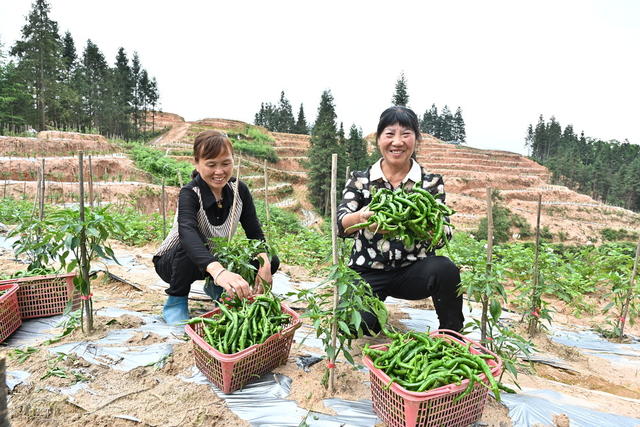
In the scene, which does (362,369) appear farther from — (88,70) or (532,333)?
(88,70)

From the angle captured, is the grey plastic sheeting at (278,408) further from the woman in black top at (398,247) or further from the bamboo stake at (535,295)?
the bamboo stake at (535,295)

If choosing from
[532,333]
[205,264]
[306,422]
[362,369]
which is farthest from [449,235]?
[532,333]

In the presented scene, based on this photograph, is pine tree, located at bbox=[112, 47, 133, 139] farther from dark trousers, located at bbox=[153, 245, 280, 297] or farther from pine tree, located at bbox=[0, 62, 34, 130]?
dark trousers, located at bbox=[153, 245, 280, 297]

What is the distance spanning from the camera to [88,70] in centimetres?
3744

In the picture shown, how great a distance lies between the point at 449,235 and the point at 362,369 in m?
1.08

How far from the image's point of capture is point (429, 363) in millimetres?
1879

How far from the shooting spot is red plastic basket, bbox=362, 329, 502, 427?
5.39 ft

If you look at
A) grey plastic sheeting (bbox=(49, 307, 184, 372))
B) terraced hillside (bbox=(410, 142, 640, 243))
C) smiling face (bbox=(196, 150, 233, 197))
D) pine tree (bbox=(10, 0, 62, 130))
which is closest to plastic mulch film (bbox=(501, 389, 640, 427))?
grey plastic sheeting (bbox=(49, 307, 184, 372))

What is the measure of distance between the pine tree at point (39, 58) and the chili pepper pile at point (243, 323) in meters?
34.7

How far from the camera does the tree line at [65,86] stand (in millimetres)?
28906

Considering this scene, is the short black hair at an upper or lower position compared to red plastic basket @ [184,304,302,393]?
upper

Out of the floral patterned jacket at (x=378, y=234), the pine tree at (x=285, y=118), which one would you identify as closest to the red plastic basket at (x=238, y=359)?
the floral patterned jacket at (x=378, y=234)

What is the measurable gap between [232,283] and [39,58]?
36735 millimetres

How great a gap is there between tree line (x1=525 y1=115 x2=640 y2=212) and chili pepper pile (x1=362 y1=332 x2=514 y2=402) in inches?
2528
